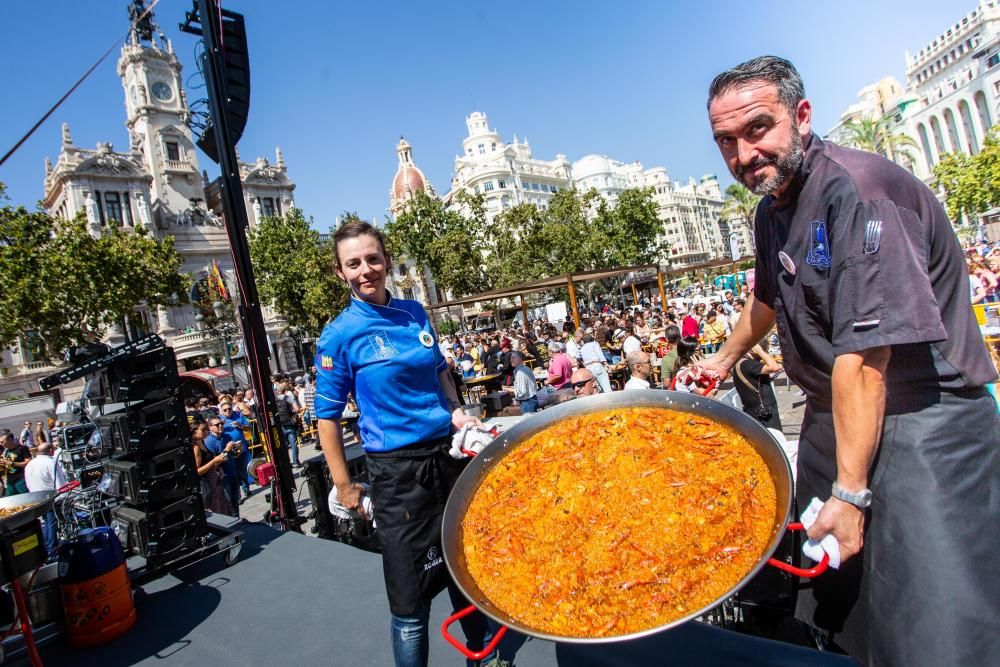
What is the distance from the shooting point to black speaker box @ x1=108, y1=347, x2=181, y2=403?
15.9 ft

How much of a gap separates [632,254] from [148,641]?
49.5m

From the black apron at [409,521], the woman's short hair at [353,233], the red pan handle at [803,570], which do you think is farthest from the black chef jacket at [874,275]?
the woman's short hair at [353,233]

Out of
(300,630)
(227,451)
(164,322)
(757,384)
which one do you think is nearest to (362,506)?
(300,630)

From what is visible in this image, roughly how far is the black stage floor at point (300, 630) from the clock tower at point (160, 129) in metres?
53.0

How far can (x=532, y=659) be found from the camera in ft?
9.11

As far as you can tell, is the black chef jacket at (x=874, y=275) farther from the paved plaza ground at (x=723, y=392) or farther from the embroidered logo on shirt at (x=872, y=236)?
the paved plaza ground at (x=723, y=392)

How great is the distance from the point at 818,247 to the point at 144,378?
5.44m

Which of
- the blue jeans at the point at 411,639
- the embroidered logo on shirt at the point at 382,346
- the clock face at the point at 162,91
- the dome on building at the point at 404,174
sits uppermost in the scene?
the dome on building at the point at 404,174

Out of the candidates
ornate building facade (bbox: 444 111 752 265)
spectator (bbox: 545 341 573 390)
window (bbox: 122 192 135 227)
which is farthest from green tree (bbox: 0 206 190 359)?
ornate building facade (bbox: 444 111 752 265)

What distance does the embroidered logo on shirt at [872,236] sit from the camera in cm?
151

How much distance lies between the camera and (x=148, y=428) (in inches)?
193

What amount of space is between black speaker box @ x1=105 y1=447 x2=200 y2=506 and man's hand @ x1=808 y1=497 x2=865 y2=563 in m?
5.32

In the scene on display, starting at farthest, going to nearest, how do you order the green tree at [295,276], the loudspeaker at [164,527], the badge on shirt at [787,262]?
the green tree at [295,276], the loudspeaker at [164,527], the badge on shirt at [787,262]

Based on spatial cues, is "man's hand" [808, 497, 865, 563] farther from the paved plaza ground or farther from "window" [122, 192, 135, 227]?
"window" [122, 192, 135, 227]
